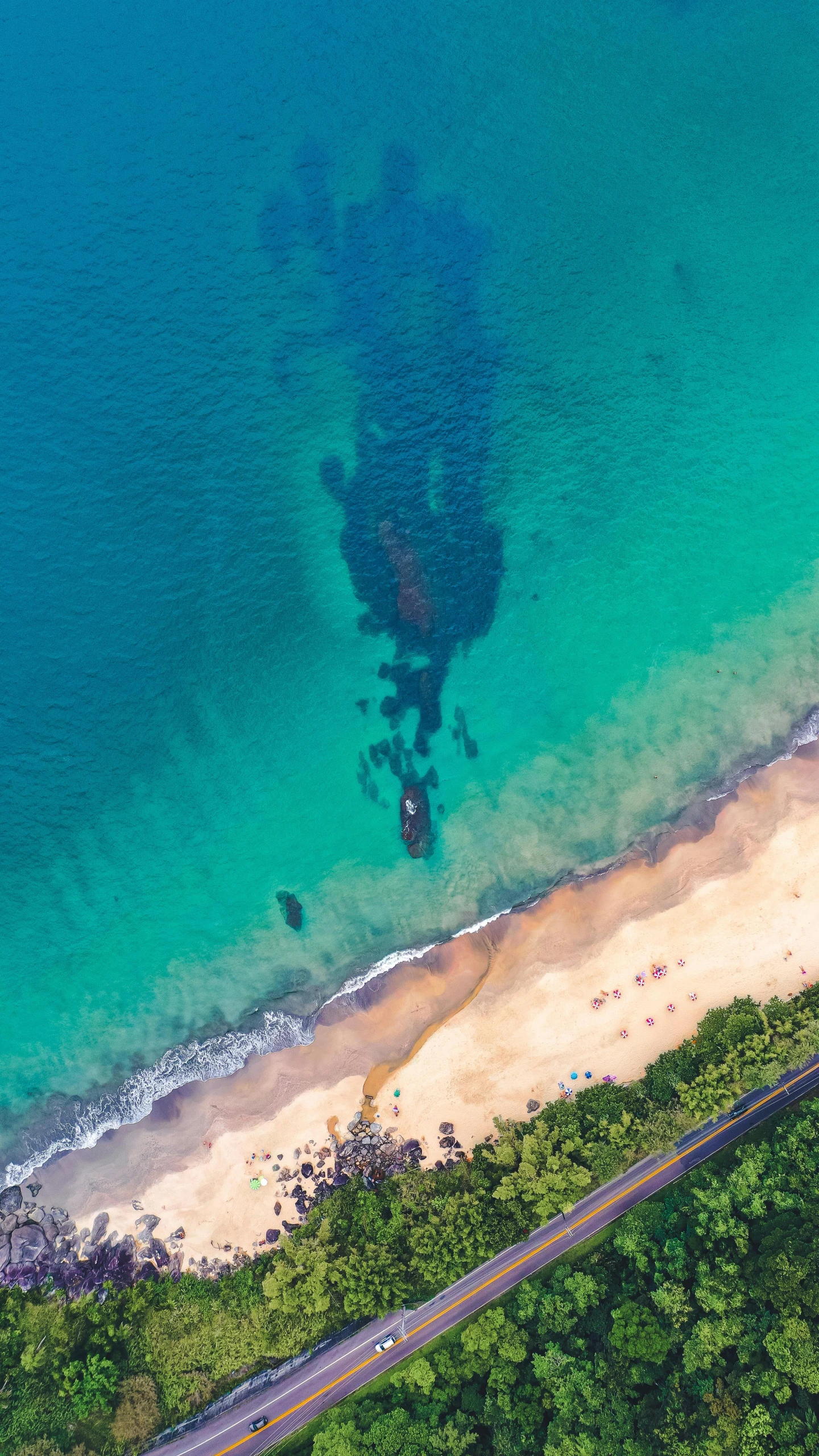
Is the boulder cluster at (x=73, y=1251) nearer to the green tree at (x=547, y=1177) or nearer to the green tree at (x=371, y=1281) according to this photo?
the green tree at (x=371, y=1281)

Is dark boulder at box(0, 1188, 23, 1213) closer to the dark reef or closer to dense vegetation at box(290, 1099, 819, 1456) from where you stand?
dense vegetation at box(290, 1099, 819, 1456)

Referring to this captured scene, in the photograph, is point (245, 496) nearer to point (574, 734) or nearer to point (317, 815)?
point (317, 815)

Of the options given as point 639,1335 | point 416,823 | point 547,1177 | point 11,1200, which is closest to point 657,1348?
point 639,1335

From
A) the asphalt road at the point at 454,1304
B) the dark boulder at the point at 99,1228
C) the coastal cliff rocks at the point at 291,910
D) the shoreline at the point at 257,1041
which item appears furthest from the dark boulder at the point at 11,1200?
the coastal cliff rocks at the point at 291,910

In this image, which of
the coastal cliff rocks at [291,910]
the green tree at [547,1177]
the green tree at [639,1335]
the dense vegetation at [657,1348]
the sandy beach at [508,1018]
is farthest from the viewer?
the coastal cliff rocks at [291,910]

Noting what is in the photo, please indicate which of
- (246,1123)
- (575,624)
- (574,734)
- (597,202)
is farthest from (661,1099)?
(597,202)
